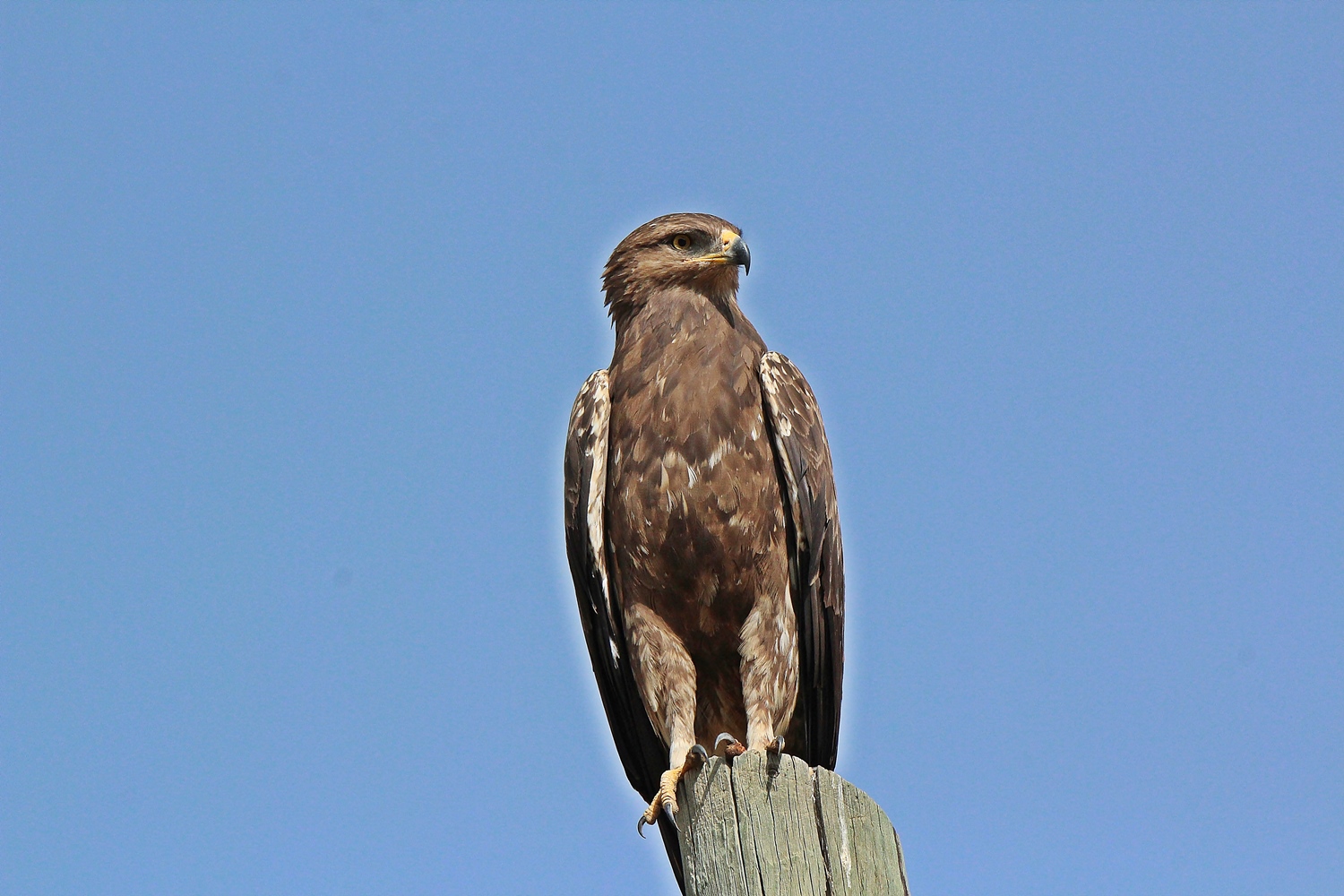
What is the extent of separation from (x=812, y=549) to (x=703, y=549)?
0.50 m

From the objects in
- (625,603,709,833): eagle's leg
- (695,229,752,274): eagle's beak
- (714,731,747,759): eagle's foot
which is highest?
(695,229,752,274): eagle's beak

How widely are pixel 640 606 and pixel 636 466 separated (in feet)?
2.09

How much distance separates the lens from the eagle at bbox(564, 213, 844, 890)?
5.73 m

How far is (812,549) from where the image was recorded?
581cm

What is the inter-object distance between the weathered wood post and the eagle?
1.27 meters

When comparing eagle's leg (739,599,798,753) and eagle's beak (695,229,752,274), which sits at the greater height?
eagle's beak (695,229,752,274)

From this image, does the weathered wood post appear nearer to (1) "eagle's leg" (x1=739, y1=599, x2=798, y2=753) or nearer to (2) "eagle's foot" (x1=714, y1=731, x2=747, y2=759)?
(2) "eagle's foot" (x1=714, y1=731, x2=747, y2=759)

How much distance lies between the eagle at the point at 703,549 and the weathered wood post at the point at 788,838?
1270mm

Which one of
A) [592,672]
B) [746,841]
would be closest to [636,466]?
[592,672]

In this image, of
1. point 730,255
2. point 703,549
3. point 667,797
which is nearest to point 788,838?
point 667,797

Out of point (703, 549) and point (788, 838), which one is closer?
point (788, 838)

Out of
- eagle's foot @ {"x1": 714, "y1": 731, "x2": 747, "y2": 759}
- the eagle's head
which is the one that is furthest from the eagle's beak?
eagle's foot @ {"x1": 714, "y1": 731, "x2": 747, "y2": 759}

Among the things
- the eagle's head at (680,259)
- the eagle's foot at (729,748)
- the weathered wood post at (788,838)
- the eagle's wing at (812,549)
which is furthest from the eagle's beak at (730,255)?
the weathered wood post at (788,838)

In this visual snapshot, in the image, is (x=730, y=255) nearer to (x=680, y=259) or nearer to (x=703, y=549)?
(x=680, y=259)
